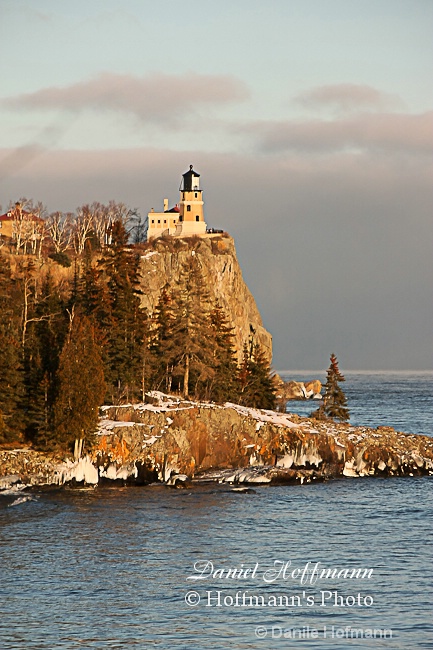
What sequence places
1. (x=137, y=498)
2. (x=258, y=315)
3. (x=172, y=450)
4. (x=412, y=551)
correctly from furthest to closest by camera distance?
1. (x=258, y=315)
2. (x=172, y=450)
3. (x=137, y=498)
4. (x=412, y=551)

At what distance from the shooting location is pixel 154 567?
112 feet

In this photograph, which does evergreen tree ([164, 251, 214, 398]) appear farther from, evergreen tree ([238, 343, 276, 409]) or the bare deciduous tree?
the bare deciduous tree

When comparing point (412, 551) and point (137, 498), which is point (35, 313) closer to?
point (137, 498)

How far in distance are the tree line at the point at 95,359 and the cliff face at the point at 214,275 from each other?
1954 inches

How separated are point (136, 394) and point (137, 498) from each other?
18669 millimetres

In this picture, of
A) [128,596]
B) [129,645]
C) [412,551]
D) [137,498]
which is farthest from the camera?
[137,498]

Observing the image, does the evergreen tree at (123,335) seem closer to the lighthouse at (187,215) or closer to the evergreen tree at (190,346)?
the evergreen tree at (190,346)

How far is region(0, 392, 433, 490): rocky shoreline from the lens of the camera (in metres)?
53.1

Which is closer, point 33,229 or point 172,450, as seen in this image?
point 172,450

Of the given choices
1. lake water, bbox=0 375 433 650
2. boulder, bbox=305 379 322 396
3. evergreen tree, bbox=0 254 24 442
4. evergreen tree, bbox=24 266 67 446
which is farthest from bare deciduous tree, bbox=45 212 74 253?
lake water, bbox=0 375 433 650

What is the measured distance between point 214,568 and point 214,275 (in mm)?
112590

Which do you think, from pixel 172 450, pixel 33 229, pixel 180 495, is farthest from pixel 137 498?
pixel 33 229

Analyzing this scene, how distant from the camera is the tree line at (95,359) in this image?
180 feet

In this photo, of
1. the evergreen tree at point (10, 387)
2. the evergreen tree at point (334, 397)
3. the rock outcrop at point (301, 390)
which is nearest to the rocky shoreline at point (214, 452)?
the evergreen tree at point (10, 387)
